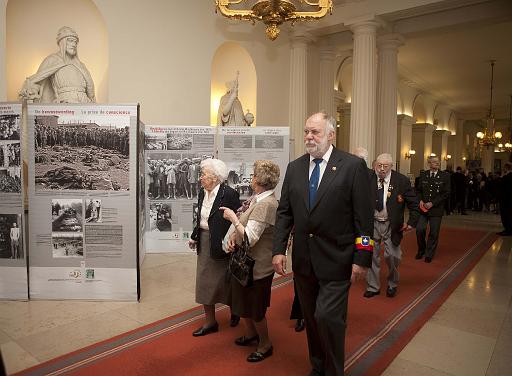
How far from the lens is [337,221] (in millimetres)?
2428

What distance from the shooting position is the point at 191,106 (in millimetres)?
7625

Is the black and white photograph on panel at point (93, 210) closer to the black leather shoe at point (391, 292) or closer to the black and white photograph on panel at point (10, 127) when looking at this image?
the black and white photograph on panel at point (10, 127)

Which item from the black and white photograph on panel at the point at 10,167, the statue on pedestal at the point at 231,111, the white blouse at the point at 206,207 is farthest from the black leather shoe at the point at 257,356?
the statue on pedestal at the point at 231,111

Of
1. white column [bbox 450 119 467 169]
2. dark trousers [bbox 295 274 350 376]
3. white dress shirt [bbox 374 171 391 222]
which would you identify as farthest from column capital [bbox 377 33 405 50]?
white column [bbox 450 119 467 169]

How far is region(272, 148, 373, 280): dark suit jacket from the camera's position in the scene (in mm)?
2420

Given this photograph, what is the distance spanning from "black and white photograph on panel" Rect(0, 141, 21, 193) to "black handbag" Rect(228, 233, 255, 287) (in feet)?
8.74

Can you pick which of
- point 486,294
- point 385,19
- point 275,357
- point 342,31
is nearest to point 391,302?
point 486,294

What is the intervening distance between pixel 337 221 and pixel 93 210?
2795mm

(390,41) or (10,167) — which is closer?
(10,167)

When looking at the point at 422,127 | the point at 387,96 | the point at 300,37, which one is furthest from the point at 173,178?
the point at 422,127

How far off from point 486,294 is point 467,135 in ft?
85.7

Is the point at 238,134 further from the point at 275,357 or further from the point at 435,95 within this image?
the point at 435,95

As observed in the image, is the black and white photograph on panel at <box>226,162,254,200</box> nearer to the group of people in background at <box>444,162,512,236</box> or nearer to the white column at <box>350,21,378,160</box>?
the white column at <box>350,21,378,160</box>

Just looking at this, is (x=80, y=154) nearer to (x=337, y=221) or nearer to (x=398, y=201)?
(x=337, y=221)
